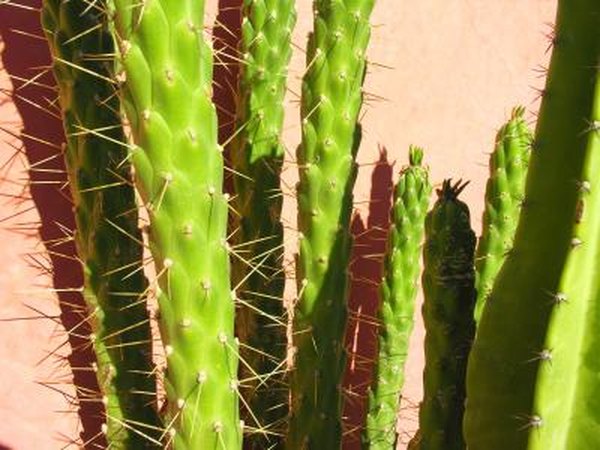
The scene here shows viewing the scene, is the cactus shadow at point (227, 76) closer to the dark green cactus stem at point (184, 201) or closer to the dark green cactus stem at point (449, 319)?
the dark green cactus stem at point (449, 319)

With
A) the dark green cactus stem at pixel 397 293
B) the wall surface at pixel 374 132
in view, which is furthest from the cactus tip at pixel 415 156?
the wall surface at pixel 374 132

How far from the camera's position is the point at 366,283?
4.63 meters

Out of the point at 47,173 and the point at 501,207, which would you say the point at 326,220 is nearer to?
the point at 47,173

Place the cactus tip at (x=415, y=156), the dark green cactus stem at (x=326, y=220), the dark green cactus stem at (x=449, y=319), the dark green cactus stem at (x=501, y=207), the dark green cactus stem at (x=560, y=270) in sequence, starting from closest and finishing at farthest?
the dark green cactus stem at (x=560, y=270)
the dark green cactus stem at (x=449, y=319)
the dark green cactus stem at (x=326, y=220)
the dark green cactus stem at (x=501, y=207)
the cactus tip at (x=415, y=156)

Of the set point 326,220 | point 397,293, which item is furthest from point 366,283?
point 326,220

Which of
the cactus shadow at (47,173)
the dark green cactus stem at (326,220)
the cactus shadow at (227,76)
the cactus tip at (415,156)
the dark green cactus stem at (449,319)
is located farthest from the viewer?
the cactus tip at (415,156)

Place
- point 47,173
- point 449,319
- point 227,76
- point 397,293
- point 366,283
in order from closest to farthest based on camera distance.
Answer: point 449,319 → point 47,173 → point 227,76 → point 397,293 → point 366,283

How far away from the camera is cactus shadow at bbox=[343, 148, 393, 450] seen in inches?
179

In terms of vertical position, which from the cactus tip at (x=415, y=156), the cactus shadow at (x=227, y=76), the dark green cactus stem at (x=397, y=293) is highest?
the cactus shadow at (x=227, y=76)

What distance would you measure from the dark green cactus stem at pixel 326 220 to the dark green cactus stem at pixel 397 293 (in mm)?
1018

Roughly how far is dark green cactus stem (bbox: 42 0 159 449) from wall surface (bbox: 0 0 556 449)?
0.36m

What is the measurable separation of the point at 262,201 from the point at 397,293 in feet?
3.33

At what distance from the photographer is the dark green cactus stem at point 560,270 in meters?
1.82

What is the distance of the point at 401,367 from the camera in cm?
415
